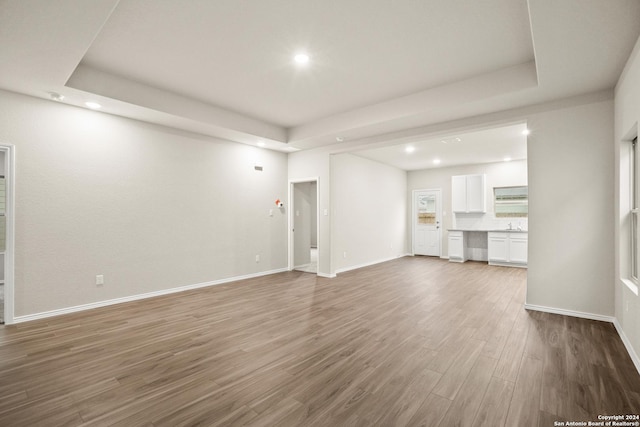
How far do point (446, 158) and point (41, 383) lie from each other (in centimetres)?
841

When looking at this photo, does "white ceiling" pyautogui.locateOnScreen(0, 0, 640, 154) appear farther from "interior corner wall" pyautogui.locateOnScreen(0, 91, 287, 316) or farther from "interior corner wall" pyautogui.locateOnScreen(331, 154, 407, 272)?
"interior corner wall" pyautogui.locateOnScreen(331, 154, 407, 272)

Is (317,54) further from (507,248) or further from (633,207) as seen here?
(507,248)

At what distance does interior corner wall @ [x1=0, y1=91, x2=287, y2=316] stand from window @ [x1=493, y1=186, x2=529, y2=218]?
22.2ft

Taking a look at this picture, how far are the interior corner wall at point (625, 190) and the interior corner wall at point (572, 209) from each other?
15 cm

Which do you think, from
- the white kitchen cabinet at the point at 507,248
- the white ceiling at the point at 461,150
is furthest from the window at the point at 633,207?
the white kitchen cabinet at the point at 507,248

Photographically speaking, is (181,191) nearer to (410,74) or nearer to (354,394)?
(410,74)

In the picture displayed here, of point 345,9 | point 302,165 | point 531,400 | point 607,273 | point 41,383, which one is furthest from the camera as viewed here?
point 302,165

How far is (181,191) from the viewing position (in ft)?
17.0

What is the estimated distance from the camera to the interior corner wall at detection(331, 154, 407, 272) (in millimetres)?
6913

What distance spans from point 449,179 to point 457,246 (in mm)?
2143

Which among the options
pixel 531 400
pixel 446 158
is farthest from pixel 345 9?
pixel 446 158

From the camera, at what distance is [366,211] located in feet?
25.9

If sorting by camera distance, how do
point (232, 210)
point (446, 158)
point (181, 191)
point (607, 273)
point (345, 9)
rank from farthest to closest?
point (446, 158)
point (232, 210)
point (181, 191)
point (607, 273)
point (345, 9)

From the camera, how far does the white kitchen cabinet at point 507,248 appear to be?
7.55m
